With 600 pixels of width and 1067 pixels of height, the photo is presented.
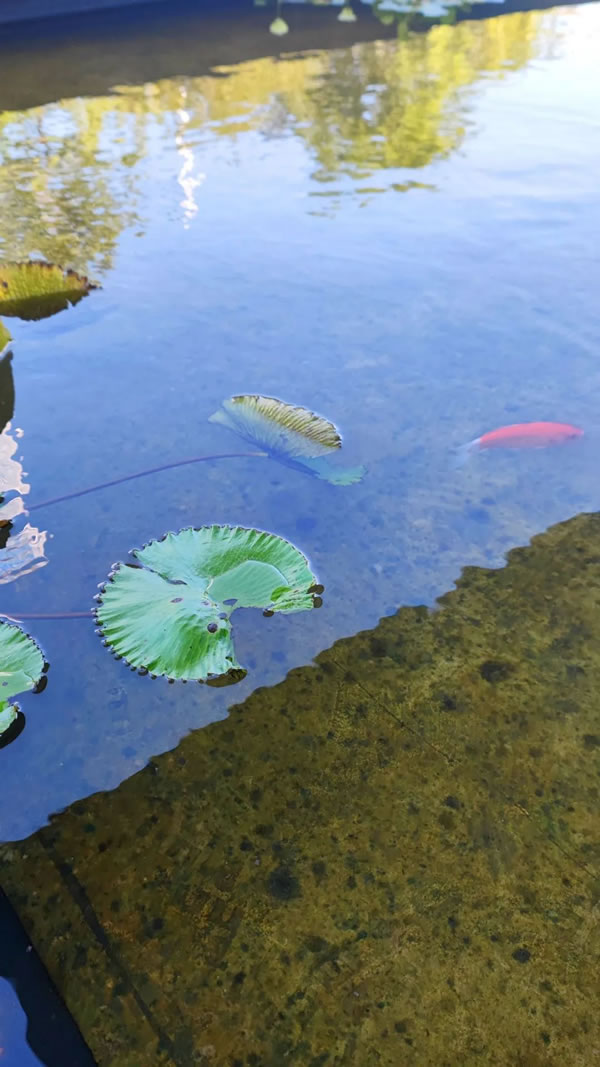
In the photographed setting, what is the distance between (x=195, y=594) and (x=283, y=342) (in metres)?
0.97

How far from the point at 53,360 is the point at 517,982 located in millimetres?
1724

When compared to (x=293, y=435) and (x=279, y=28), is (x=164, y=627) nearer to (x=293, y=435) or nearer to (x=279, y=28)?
(x=293, y=435)

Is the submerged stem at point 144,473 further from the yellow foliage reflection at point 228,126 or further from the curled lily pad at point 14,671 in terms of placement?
the yellow foliage reflection at point 228,126

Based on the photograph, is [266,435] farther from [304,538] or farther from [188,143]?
[188,143]

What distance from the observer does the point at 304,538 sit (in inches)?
56.6

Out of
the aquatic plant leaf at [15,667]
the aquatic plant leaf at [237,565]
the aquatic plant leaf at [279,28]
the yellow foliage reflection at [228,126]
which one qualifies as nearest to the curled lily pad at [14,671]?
the aquatic plant leaf at [15,667]

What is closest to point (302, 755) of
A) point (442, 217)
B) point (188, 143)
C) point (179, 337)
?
point (179, 337)

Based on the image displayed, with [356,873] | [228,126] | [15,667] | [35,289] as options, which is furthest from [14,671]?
[228,126]

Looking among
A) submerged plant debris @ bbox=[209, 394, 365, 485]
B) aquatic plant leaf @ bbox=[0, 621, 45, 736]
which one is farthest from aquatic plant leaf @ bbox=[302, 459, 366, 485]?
aquatic plant leaf @ bbox=[0, 621, 45, 736]

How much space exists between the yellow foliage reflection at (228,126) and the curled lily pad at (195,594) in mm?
1450

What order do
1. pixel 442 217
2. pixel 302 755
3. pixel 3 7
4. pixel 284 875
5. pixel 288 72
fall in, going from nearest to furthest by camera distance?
pixel 284 875, pixel 302 755, pixel 442 217, pixel 288 72, pixel 3 7

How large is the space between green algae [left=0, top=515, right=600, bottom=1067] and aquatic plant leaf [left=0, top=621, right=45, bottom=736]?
0.20 m

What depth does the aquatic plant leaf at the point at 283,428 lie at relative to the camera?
5.28 feet

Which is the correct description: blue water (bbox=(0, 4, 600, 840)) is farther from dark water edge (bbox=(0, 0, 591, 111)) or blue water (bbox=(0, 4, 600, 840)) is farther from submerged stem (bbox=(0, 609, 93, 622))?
dark water edge (bbox=(0, 0, 591, 111))
